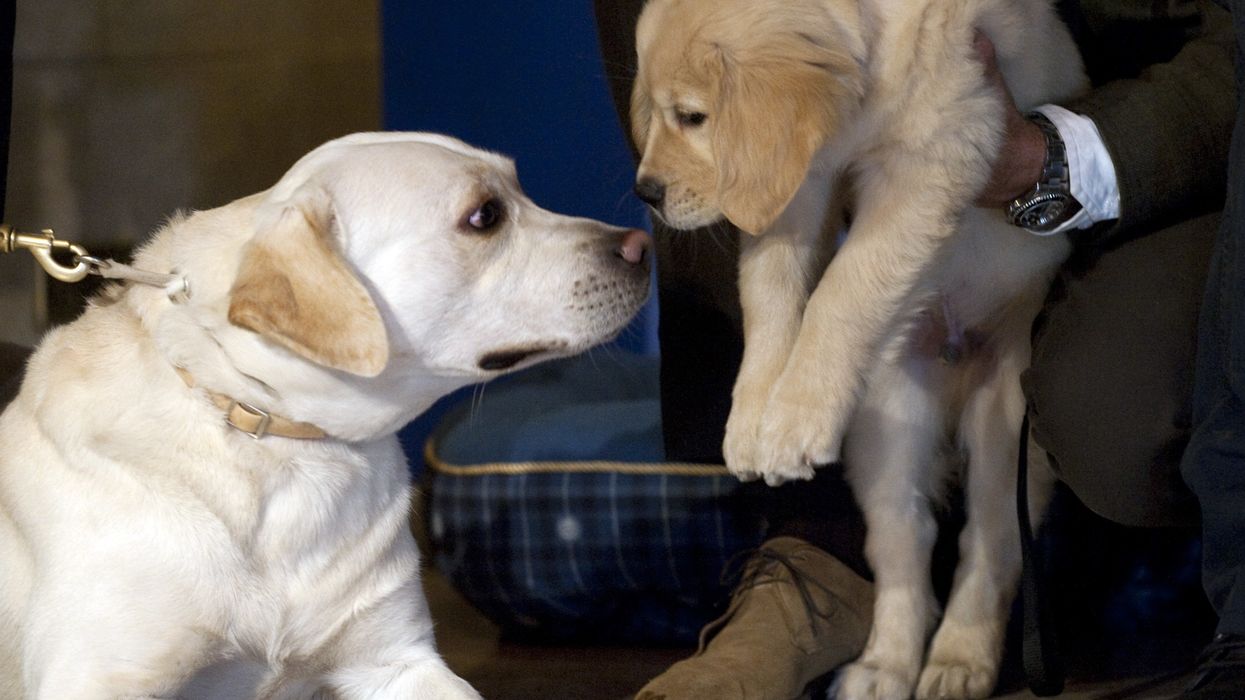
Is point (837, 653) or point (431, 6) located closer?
point (837, 653)

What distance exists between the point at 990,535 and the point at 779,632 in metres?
0.33

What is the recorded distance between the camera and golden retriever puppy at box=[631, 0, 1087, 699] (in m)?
1.55

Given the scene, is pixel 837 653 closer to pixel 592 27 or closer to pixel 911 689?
pixel 911 689

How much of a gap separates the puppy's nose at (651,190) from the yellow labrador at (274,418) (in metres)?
0.10

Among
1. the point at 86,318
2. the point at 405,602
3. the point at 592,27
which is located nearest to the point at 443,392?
the point at 405,602

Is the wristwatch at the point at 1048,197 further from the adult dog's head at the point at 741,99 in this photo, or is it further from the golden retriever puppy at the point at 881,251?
the adult dog's head at the point at 741,99

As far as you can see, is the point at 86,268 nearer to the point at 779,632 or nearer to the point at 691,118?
the point at 691,118

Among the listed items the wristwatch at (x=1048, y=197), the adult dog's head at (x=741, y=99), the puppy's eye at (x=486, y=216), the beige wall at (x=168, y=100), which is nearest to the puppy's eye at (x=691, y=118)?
the adult dog's head at (x=741, y=99)

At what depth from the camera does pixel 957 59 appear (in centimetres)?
163

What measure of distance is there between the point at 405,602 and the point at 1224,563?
36.2 inches

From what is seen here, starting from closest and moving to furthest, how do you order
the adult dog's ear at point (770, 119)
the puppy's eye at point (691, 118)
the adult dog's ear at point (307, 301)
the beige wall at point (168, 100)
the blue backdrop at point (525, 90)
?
the adult dog's ear at point (307, 301)
the adult dog's ear at point (770, 119)
the puppy's eye at point (691, 118)
the blue backdrop at point (525, 90)
the beige wall at point (168, 100)

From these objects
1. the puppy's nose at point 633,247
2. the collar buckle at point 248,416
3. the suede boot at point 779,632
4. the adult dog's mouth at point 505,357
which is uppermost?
the puppy's nose at point 633,247

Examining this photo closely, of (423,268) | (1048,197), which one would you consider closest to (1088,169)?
(1048,197)

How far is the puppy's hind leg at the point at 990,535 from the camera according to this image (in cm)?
182
